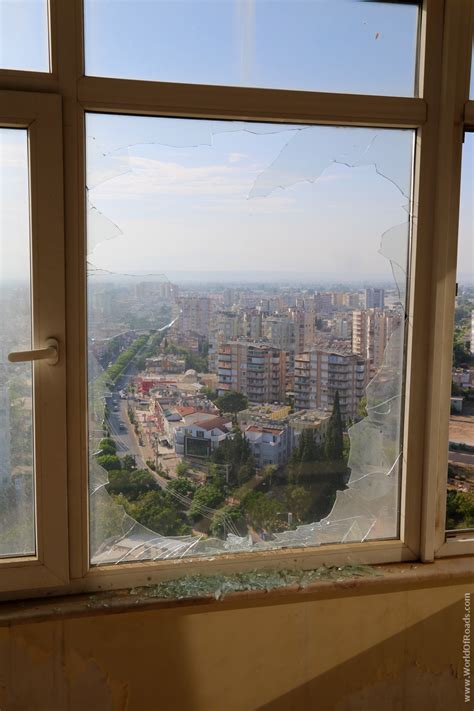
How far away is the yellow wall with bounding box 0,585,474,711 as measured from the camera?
1.69 meters

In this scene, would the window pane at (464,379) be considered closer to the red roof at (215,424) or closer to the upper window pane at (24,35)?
the red roof at (215,424)

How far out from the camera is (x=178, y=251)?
1775 millimetres

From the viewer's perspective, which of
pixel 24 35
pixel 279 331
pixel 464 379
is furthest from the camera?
pixel 464 379

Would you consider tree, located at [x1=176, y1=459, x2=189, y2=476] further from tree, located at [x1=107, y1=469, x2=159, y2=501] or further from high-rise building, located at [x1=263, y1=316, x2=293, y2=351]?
high-rise building, located at [x1=263, y1=316, x2=293, y2=351]

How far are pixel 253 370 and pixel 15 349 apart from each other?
0.63m

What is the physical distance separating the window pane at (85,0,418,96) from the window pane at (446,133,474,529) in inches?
14.0

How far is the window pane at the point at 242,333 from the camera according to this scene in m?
1.75

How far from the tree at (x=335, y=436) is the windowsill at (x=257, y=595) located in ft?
1.11

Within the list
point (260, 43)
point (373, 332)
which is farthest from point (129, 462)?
point (260, 43)

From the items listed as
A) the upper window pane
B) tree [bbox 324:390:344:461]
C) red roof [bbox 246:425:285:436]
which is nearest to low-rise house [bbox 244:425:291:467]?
red roof [bbox 246:425:285:436]

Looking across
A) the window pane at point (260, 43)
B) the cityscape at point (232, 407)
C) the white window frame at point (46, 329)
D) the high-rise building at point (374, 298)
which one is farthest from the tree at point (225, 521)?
the window pane at point (260, 43)

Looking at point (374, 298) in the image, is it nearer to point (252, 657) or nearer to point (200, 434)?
point (200, 434)

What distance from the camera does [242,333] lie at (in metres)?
1.83

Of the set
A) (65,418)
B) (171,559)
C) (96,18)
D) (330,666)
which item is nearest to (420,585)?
(330,666)
